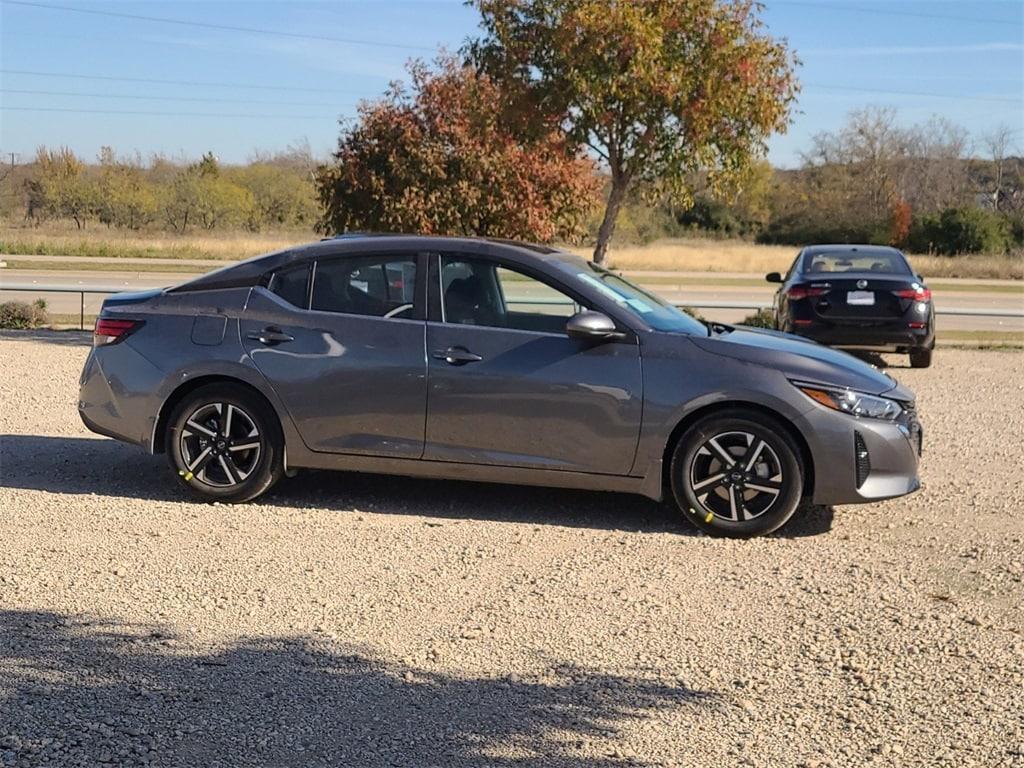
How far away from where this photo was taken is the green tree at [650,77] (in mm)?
13398

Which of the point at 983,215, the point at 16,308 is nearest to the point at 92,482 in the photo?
the point at 16,308

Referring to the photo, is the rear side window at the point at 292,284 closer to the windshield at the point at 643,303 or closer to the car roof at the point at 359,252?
the car roof at the point at 359,252

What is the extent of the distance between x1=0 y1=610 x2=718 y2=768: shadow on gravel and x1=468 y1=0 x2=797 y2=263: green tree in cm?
994

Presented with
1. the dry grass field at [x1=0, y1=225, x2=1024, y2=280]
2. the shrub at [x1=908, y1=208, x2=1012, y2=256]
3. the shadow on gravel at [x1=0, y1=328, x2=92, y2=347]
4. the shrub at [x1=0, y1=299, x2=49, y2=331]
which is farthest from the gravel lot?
the shrub at [x1=908, y1=208, x2=1012, y2=256]

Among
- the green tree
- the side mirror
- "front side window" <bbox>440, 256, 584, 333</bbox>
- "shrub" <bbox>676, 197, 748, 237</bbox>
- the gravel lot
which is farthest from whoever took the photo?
"shrub" <bbox>676, 197, 748, 237</bbox>

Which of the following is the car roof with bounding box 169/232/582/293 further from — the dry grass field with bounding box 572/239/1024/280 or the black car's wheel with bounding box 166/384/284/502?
the dry grass field with bounding box 572/239/1024/280

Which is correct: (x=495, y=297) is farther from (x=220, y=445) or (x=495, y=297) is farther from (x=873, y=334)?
(x=873, y=334)

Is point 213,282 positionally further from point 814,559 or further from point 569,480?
point 814,559

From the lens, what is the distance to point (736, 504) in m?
6.46

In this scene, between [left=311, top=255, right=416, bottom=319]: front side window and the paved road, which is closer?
[left=311, top=255, right=416, bottom=319]: front side window

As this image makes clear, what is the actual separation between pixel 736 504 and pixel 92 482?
4.04m

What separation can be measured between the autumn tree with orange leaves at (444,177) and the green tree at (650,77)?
3.14 metres

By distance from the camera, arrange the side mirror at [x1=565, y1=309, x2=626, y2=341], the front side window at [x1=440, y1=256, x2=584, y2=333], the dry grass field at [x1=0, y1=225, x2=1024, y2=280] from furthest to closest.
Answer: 1. the dry grass field at [x1=0, y1=225, x2=1024, y2=280]
2. the front side window at [x1=440, y1=256, x2=584, y2=333]
3. the side mirror at [x1=565, y1=309, x2=626, y2=341]

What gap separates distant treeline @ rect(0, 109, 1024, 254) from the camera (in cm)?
5119
